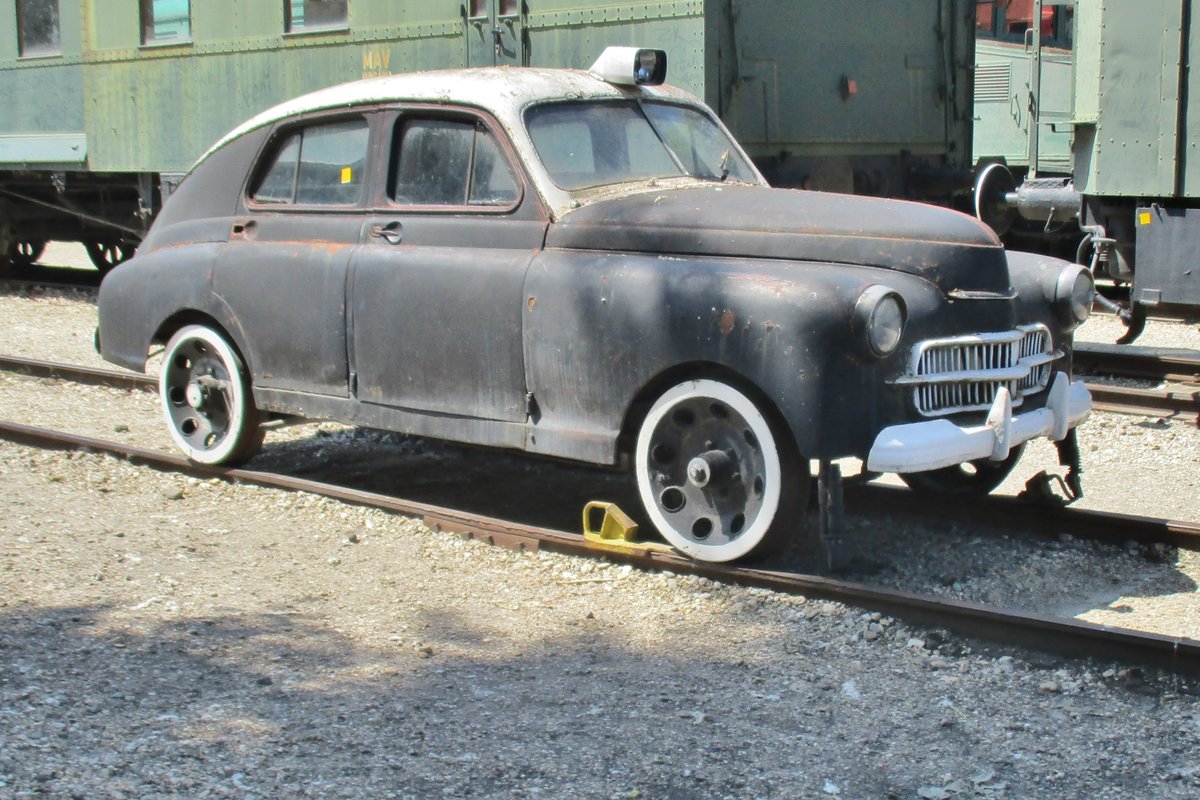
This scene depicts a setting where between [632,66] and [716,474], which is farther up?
[632,66]

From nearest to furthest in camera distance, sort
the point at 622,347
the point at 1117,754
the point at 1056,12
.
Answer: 1. the point at 1117,754
2. the point at 622,347
3. the point at 1056,12

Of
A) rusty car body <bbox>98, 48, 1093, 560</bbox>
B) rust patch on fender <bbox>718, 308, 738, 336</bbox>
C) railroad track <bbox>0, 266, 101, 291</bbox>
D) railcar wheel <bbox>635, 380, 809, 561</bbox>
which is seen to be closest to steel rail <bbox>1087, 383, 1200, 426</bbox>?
rusty car body <bbox>98, 48, 1093, 560</bbox>

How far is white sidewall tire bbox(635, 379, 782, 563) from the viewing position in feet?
15.5

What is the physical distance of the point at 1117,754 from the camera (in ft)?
11.7

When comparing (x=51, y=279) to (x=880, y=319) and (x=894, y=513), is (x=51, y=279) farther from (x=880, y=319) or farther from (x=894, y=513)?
(x=880, y=319)

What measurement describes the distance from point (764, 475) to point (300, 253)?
94.2 inches

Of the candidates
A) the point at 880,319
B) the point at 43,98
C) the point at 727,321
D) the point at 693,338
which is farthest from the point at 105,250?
the point at 880,319

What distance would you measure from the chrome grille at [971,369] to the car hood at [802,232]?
0.19 meters

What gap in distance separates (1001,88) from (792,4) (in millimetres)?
6466

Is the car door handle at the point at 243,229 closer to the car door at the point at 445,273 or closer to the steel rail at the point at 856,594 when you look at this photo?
the car door at the point at 445,273

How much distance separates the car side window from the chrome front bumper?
182 cm

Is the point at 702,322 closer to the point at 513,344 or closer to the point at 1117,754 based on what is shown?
the point at 513,344

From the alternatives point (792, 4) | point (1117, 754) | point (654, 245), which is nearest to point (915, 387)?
point (654, 245)

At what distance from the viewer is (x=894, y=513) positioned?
5.83 meters
